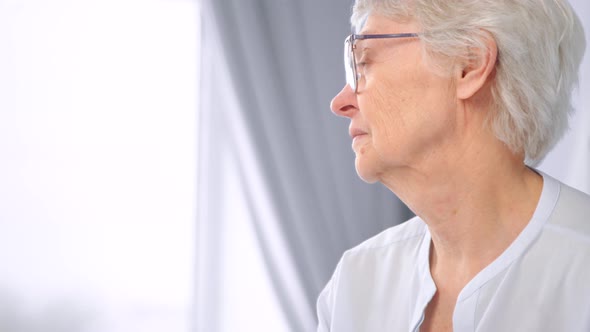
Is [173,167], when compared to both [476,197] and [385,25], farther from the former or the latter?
[476,197]

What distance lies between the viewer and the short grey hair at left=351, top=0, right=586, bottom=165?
1273mm

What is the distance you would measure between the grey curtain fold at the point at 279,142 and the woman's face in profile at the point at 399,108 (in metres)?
1.60

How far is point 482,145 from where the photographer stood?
1317mm

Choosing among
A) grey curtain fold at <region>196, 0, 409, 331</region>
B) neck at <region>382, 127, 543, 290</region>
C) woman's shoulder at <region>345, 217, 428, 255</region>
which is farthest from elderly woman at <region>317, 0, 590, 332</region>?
grey curtain fold at <region>196, 0, 409, 331</region>

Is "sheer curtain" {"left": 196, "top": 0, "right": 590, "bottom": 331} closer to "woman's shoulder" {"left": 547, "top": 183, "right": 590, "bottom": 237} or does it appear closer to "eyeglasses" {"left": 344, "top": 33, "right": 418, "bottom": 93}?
"eyeglasses" {"left": 344, "top": 33, "right": 418, "bottom": 93}

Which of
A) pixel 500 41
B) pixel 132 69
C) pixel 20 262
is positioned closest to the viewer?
pixel 500 41

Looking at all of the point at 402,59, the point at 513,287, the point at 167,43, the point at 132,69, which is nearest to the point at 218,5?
the point at 167,43

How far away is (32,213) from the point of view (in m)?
2.67

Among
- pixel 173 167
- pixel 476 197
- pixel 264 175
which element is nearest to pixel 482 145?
pixel 476 197

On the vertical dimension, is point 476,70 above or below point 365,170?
above

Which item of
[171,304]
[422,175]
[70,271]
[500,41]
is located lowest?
[171,304]

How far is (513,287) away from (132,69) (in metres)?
2.08

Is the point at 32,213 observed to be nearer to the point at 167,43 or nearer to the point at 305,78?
the point at 167,43

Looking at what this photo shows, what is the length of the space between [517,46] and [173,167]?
6.44 feet
